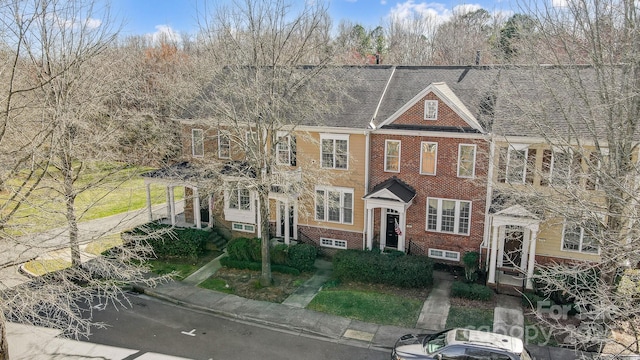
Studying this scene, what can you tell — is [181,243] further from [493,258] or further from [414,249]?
[493,258]

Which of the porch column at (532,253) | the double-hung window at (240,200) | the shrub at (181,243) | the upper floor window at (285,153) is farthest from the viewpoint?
the double-hung window at (240,200)

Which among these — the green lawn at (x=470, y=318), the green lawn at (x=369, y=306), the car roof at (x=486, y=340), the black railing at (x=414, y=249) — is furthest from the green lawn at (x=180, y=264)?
the car roof at (x=486, y=340)

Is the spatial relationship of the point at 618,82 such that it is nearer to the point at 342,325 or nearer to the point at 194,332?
the point at 342,325

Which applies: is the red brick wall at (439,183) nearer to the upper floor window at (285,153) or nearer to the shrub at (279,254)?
the upper floor window at (285,153)

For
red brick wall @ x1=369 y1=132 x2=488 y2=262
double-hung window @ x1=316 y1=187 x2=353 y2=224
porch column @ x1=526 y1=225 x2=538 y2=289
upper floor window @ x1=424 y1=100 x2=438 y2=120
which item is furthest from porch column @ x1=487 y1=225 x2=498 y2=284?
double-hung window @ x1=316 y1=187 x2=353 y2=224

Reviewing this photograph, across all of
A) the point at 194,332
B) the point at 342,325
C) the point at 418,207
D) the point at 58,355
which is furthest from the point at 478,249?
the point at 58,355

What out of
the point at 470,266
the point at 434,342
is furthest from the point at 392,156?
the point at 434,342

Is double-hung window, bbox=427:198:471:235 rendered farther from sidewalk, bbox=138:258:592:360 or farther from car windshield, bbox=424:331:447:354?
car windshield, bbox=424:331:447:354
